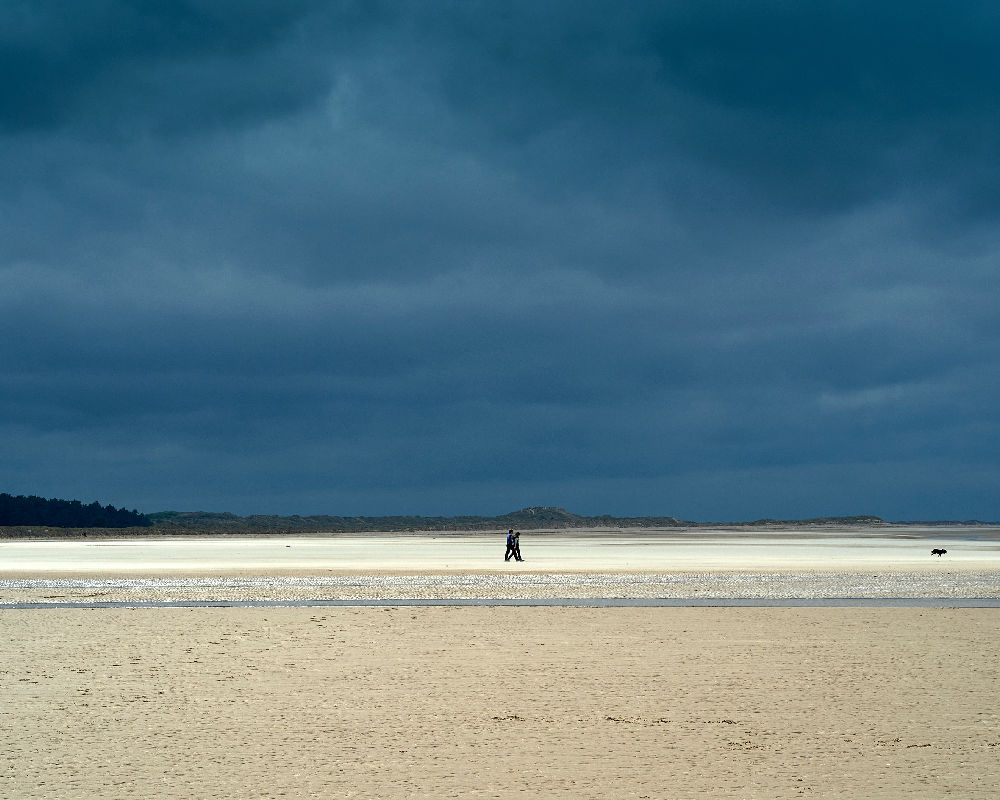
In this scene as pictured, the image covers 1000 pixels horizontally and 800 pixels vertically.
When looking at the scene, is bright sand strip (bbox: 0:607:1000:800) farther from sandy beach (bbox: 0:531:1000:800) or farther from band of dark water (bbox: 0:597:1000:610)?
band of dark water (bbox: 0:597:1000:610)

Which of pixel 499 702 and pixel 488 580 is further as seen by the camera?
pixel 488 580

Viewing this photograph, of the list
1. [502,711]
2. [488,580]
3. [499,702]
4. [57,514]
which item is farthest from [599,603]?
[57,514]

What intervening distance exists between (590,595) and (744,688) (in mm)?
14381

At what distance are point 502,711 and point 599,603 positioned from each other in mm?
12971

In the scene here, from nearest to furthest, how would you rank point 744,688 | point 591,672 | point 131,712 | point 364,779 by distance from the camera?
point 364,779 → point 131,712 → point 744,688 → point 591,672

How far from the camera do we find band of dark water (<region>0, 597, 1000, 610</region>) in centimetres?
2331

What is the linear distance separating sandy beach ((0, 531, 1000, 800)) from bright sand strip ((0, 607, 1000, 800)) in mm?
40

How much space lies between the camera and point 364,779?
8.37 meters

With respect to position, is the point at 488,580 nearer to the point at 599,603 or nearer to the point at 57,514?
the point at 599,603

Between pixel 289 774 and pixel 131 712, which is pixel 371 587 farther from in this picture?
pixel 289 774

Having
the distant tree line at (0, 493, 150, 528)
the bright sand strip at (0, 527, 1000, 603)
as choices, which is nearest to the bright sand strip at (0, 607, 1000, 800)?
the bright sand strip at (0, 527, 1000, 603)

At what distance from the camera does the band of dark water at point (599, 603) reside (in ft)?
76.5

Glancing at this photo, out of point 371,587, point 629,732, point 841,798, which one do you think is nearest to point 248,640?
point 629,732

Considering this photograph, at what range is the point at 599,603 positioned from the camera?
2380 cm
